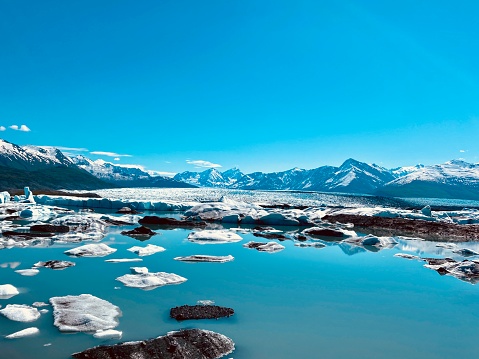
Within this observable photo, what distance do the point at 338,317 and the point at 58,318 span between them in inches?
324

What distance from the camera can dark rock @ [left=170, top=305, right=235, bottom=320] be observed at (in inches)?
429

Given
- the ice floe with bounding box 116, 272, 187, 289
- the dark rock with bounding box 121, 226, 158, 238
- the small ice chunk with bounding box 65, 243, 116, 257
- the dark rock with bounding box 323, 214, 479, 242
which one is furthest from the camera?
the dark rock with bounding box 323, 214, 479, 242

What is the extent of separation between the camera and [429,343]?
31.9ft

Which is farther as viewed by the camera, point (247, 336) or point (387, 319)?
point (387, 319)

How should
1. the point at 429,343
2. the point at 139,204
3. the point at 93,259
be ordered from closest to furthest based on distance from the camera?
1. the point at 429,343
2. the point at 93,259
3. the point at 139,204

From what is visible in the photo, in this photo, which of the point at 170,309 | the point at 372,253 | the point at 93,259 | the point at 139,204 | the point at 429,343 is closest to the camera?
the point at 429,343

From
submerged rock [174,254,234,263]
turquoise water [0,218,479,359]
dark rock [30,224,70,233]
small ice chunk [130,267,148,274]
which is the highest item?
dark rock [30,224,70,233]

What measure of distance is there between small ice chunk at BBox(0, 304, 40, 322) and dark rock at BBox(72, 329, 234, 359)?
3.09m

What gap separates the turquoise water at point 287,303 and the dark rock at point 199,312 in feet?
0.89

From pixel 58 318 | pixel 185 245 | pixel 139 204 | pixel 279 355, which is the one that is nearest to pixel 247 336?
pixel 279 355

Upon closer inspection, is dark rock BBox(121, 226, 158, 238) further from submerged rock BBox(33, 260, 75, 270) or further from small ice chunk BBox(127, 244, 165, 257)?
submerged rock BBox(33, 260, 75, 270)

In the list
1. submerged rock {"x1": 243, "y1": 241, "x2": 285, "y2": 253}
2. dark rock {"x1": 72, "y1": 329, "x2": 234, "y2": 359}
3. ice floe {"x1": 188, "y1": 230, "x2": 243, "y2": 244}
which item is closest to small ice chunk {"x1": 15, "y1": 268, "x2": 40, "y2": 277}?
dark rock {"x1": 72, "y1": 329, "x2": 234, "y2": 359}

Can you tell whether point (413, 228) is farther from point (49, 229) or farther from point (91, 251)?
point (49, 229)

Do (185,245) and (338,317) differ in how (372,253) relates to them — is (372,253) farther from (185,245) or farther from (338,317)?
(338,317)
